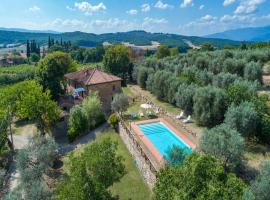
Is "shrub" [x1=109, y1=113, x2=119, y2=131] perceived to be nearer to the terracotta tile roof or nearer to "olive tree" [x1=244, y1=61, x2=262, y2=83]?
the terracotta tile roof

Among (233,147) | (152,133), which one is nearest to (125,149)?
(152,133)

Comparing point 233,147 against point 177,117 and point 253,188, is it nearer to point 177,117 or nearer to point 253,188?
point 253,188

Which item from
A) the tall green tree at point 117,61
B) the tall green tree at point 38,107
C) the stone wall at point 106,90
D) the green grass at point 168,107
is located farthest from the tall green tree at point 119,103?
the tall green tree at point 117,61

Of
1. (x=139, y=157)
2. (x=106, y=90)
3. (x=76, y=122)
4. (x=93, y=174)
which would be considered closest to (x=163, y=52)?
(x=106, y=90)

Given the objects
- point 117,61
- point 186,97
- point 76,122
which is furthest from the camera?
point 117,61

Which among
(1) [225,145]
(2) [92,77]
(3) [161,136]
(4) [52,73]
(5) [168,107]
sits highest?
(2) [92,77]

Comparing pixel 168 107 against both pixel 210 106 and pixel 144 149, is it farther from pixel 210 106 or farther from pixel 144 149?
pixel 144 149
